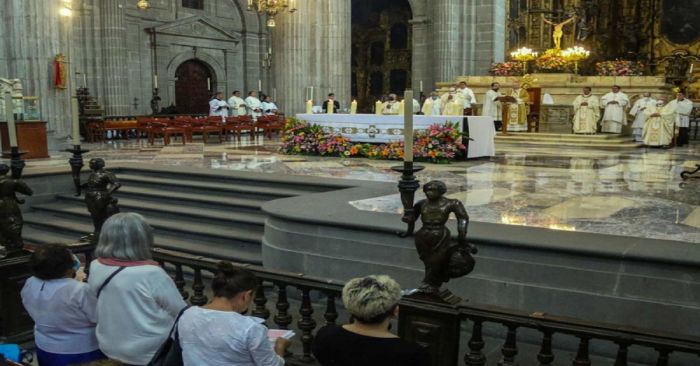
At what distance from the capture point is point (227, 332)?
3018mm

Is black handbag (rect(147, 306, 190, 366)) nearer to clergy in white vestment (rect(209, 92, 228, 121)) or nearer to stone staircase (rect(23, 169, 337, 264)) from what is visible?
stone staircase (rect(23, 169, 337, 264))

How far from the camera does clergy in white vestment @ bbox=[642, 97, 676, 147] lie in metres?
18.4

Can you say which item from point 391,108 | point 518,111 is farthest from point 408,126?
point 518,111

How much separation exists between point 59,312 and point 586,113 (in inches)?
738

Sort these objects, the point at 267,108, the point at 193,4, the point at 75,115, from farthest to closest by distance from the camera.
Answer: the point at 193,4
the point at 267,108
the point at 75,115

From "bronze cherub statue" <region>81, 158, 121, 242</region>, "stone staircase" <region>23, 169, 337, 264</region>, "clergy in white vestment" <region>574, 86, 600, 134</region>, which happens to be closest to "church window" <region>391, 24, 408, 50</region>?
"clergy in white vestment" <region>574, 86, 600, 134</region>

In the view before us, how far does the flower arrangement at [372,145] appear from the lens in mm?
13258

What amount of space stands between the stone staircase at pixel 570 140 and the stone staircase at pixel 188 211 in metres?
11.9

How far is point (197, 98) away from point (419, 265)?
2332 centimetres

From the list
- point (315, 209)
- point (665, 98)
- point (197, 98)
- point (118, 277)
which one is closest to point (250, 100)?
point (197, 98)

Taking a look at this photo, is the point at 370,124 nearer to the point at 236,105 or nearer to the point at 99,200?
the point at 99,200

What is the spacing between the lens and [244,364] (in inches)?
121

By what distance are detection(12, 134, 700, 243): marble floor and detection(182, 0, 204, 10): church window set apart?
38.6ft

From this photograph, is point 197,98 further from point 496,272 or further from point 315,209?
point 496,272
